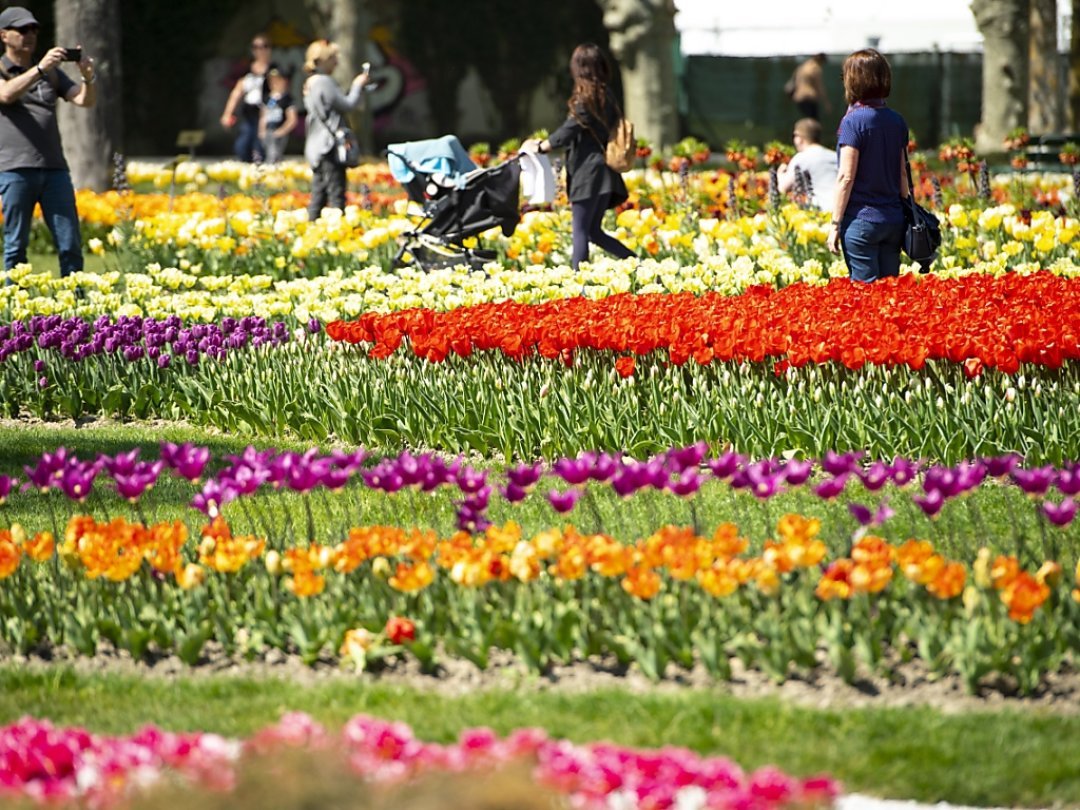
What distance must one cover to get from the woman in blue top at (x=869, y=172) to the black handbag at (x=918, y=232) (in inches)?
1.4

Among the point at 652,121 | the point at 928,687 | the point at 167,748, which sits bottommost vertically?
the point at 928,687

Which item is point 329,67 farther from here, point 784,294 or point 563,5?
point 563,5

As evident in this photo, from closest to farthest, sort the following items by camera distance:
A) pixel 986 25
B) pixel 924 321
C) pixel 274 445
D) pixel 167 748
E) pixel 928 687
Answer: pixel 167 748 < pixel 928 687 < pixel 924 321 < pixel 274 445 < pixel 986 25

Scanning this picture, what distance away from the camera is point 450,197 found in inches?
466

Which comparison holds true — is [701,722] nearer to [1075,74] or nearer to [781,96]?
[1075,74]

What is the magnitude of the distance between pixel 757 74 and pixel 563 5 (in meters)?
3.94

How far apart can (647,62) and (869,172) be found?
14498 mm

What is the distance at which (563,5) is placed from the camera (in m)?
32.2

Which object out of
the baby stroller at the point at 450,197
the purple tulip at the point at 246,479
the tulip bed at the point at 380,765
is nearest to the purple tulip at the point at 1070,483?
the tulip bed at the point at 380,765

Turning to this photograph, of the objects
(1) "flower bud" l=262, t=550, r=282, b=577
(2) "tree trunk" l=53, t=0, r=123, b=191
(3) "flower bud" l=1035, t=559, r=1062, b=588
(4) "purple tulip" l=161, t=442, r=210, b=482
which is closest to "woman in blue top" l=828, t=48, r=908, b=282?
(3) "flower bud" l=1035, t=559, r=1062, b=588

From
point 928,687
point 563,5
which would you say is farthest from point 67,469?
point 563,5

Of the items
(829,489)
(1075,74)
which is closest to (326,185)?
(829,489)

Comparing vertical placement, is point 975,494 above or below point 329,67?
below

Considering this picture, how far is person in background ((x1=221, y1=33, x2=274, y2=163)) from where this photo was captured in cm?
2053
